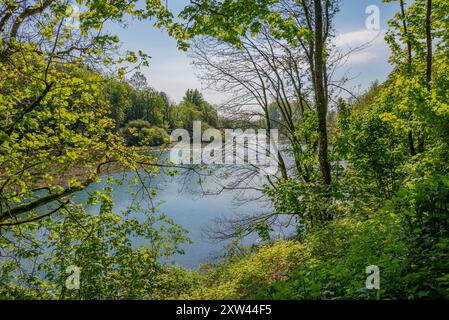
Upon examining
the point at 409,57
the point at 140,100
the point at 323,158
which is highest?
the point at 140,100

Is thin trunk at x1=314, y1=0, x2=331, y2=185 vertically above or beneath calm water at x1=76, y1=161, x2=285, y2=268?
above

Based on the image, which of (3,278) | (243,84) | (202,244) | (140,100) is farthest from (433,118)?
(140,100)

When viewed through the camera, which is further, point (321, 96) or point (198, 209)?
point (198, 209)

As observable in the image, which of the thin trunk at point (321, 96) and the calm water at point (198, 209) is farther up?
the thin trunk at point (321, 96)

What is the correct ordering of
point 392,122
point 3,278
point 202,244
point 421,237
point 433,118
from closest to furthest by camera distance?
1. point 421,237
2. point 433,118
3. point 3,278
4. point 392,122
5. point 202,244

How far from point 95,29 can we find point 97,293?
160 inches

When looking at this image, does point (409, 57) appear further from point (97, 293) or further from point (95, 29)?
point (97, 293)

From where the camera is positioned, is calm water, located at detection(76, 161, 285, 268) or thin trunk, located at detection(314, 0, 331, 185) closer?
thin trunk, located at detection(314, 0, 331, 185)

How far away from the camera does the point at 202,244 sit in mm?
13594

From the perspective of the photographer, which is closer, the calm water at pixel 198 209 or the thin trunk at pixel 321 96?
the thin trunk at pixel 321 96

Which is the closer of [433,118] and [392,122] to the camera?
[433,118]

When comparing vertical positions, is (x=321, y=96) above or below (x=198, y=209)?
above
